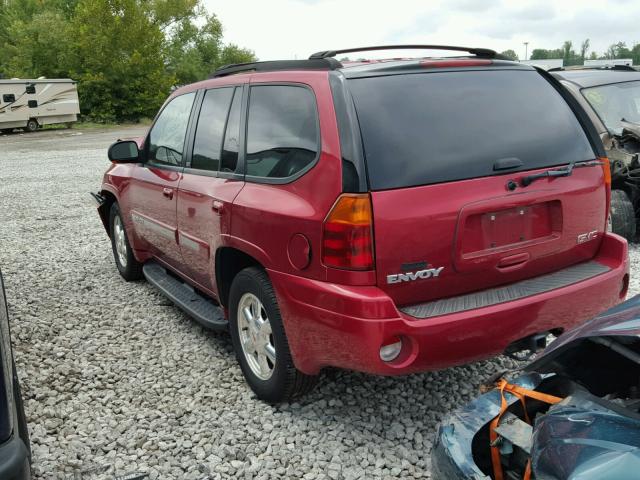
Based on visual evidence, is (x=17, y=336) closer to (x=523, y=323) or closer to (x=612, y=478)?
(x=523, y=323)

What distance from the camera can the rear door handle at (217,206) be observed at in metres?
3.55

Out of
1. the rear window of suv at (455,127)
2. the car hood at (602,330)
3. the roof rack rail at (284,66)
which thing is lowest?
the car hood at (602,330)

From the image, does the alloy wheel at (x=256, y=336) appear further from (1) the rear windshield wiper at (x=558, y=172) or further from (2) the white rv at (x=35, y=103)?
(2) the white rv at (x=35, y=103)

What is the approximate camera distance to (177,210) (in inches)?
167

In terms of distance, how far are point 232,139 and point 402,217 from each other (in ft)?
4.53

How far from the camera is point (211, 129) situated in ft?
13.1

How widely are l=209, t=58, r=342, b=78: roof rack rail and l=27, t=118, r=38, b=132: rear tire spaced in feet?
106

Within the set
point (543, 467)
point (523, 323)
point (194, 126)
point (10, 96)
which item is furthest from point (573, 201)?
point (10, 96)

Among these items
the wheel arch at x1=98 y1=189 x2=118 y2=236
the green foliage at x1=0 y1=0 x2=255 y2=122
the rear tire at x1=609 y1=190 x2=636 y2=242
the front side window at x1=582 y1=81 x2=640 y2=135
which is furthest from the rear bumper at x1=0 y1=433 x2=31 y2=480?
the green foliage at x1=0 y1=0 x2=255 y2=122

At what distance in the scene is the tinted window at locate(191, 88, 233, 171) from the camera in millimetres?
3877

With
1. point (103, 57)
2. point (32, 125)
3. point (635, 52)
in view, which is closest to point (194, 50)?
point (103, 57)

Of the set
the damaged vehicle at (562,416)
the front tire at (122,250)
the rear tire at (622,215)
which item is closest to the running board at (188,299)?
Answer: the front tire at (122,250)

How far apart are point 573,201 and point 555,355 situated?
1.46m

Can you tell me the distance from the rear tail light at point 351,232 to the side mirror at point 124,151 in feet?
8.95
